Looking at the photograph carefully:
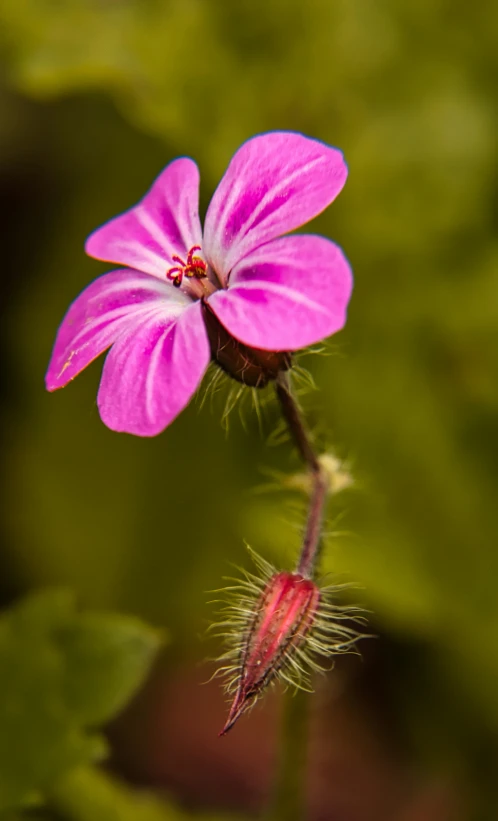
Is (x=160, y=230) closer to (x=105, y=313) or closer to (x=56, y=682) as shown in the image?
(x=105, y=313)

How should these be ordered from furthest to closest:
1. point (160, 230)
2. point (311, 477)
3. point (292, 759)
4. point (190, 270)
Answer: point (292, 759), point (311, 477), point (160, 230), point (190, 270)

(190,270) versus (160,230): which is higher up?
(160,230)

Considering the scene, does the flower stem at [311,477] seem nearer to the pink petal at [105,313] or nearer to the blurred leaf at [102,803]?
the pink petal at [105,313]

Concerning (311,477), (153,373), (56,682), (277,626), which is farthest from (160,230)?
(56,682)

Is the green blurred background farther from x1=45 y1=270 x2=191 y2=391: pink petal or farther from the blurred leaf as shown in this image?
x1=45 y1=270 x2=191 y2=391: pink petal

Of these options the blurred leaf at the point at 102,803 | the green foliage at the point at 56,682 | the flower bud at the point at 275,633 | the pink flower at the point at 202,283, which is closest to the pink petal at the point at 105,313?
the pink flower at the point at 202,283

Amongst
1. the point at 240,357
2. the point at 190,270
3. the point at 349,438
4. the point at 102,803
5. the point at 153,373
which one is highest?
the point at 349,438
